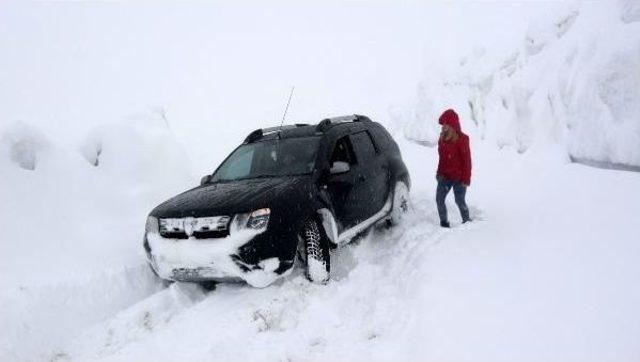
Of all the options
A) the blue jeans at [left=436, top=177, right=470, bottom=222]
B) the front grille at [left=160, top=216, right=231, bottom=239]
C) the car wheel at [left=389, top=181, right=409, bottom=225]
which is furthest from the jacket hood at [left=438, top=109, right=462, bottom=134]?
the front grille at [left=160, top=216, right=231, bottom=239]

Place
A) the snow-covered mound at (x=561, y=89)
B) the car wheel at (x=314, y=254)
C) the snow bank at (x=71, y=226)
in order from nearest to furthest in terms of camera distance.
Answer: the snow bank at (x=71, y=226) < the car wheel at (x=314, y=254) < the snow-covered mound at (x=561, y=89)

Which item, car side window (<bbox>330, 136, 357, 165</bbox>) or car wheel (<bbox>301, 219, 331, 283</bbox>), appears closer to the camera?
car wheel (<bbox>301, 219, 331, 283</bbox>)

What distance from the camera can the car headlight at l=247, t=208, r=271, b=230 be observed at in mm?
4590

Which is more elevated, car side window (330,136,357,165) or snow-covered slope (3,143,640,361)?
car side window (330,136,357,165)

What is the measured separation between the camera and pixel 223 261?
4559mm

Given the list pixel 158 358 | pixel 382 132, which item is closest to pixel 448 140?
pixel 382 132

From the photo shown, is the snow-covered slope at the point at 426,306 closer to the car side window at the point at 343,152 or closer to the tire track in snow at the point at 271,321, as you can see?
the tire track in snow at the point at 271,321

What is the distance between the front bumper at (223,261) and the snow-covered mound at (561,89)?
5674 mm

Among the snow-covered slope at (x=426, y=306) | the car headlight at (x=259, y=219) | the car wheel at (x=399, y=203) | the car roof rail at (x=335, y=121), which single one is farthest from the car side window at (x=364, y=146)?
the car headlight at (x=259, y=219)

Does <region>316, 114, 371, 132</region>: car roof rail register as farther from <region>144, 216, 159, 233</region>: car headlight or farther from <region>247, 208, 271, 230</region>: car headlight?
<region>144, 216, 159, 233</region>: car headlight

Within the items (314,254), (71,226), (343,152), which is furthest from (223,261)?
(71,226)

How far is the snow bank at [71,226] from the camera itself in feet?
16.0

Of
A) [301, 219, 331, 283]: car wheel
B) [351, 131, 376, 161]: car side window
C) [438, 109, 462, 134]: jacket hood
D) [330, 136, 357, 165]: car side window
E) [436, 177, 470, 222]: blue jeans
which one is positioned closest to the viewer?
[301, 219, 331, 283]: car wheel

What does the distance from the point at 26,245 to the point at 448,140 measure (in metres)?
5.47
